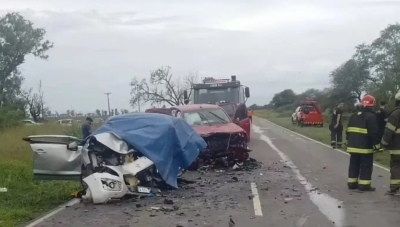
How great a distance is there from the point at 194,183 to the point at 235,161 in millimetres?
3481

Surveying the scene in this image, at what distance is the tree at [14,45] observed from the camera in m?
55.2

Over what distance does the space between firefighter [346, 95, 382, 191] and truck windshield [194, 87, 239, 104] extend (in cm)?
1641

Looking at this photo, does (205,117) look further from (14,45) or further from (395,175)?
(14,45)

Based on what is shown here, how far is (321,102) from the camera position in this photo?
80.6 m

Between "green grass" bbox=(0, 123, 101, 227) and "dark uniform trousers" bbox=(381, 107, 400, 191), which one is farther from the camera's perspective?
"dark uniform trousers" bbox=(381, 107, 400, 191)

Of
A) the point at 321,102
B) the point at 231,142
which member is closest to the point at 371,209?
the point at 231,142

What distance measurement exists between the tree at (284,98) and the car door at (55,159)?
114 meters

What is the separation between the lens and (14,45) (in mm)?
55281

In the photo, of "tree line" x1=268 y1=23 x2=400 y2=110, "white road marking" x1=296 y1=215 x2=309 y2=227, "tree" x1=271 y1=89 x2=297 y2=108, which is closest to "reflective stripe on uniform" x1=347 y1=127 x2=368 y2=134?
"white road marking" x1=296 y1=215 x2=309 y2=227

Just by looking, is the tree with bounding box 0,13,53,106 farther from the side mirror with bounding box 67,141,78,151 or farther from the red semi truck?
the side mirror with bounding box 67,141,78,151

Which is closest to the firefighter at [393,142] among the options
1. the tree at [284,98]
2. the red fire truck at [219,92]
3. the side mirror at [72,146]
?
the side mirror at [72,146]

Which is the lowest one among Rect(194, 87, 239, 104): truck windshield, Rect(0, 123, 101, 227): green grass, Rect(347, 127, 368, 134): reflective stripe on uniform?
Rect(0, 123, 101, 227): green grass

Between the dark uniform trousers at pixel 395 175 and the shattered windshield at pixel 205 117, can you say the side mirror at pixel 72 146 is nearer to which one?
the dark uniform trousers at pixel 395 175

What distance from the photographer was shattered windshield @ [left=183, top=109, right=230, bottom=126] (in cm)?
1844
